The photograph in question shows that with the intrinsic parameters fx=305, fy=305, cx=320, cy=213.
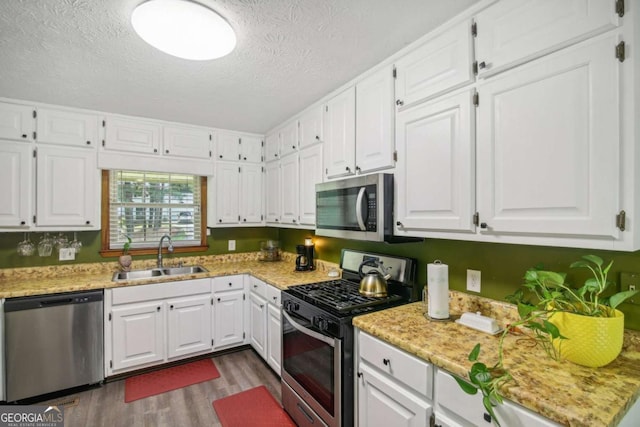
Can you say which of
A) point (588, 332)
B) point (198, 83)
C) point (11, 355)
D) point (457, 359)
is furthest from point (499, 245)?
point (11, 355)

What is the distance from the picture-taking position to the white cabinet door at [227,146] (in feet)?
11.4

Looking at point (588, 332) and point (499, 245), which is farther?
point (499, 245)

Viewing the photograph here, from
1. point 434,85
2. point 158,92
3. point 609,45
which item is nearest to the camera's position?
point 609,45

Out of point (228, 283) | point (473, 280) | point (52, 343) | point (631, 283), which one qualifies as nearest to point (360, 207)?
point (473, 280)

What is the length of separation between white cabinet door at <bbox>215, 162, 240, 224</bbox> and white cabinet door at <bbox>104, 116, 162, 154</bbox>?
2.20ft

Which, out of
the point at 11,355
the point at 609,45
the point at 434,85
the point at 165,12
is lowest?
the point at 11,355

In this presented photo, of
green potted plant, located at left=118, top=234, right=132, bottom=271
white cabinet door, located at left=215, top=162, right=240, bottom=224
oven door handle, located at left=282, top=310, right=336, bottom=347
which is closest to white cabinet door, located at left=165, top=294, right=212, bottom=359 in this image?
green potted plant, located at left=118, top=234, right=132, bottom=271

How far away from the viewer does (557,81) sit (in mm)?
1180

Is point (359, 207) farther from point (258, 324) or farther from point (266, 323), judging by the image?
point (258, 324)

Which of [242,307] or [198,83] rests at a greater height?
[198,83]

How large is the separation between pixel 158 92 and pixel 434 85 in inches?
81.0

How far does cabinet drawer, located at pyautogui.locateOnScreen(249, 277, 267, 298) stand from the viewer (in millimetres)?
2854

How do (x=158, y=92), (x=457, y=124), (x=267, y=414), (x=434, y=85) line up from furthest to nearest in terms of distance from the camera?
1. (x=158, y=92)
2. (x=267, y=414)
3. (x=434, y=85)
4. (x=457, y=124)

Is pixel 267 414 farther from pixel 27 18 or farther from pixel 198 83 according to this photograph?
pixel 27 18
